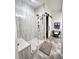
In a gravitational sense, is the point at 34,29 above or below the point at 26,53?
above

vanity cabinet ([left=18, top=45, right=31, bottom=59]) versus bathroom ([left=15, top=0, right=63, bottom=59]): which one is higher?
bathroom ([left=15, top=0, right=63, bottom=59])

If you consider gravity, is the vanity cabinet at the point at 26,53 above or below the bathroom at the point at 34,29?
below
